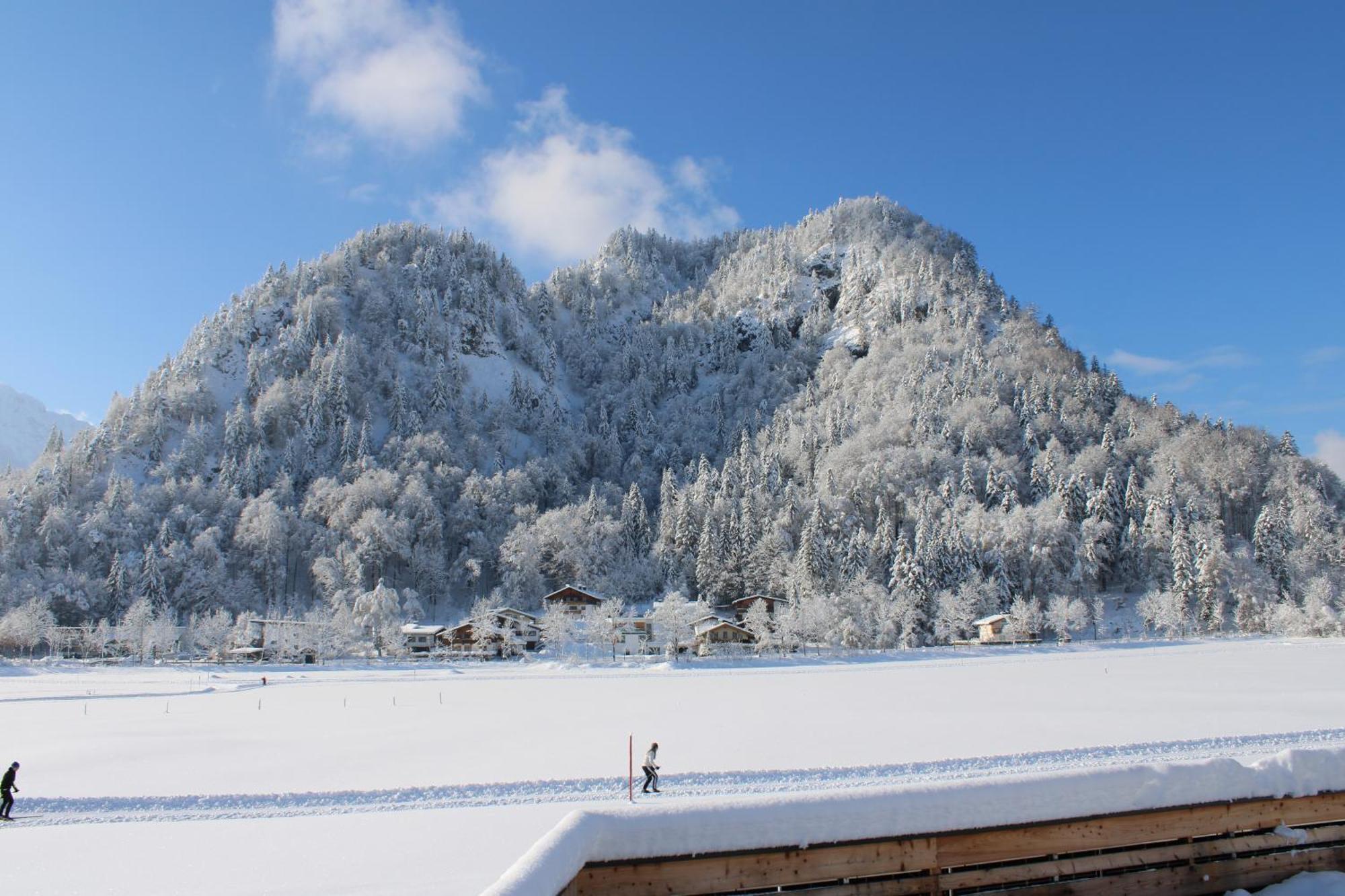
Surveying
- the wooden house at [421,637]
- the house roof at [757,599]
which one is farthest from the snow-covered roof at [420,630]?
the house roof at [757,599]

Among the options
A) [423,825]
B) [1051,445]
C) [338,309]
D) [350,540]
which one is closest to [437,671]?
[423,825]

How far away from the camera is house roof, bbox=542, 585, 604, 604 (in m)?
95.5

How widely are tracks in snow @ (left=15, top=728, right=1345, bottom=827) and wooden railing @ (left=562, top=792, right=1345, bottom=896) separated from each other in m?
8.00

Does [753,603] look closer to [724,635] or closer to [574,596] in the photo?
[724,635]

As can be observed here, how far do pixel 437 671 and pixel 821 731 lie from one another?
→ 149 feet

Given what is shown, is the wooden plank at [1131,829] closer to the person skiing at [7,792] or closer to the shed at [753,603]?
the person skiing at [7,792]

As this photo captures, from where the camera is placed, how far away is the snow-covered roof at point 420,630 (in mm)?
85562

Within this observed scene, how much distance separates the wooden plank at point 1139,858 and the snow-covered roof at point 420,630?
8766 centimetres

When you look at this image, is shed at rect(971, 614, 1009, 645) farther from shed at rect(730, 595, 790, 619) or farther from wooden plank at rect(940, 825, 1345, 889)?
wooden plank at rect(940, 825, 1345, 889)

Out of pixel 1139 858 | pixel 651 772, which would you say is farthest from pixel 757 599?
pixel 1139 858

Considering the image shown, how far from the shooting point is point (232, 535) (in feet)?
372

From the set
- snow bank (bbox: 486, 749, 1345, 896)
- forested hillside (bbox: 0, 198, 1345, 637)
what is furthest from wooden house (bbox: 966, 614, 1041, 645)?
snow bank (bbox: 486, 749, 1345, 896)

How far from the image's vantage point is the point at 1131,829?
5500 mm

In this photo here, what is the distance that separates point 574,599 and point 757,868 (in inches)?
3683
